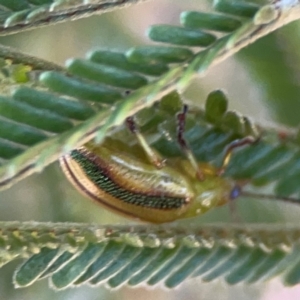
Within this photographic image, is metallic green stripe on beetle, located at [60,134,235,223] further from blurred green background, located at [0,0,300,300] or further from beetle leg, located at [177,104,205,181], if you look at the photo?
blurred green background, located at [0,0,300,300]

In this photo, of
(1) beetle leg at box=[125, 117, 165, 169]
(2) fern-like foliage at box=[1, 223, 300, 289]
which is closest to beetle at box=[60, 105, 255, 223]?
(1) beetle leg at box=[125, 117, 165, 169]

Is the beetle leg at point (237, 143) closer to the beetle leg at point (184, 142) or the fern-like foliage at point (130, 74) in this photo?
the beetle leg at point (184, 142)

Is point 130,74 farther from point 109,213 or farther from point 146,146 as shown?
point 109,213

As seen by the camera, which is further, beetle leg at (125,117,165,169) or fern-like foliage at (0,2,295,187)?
beetle leg at (125,117,165,169)

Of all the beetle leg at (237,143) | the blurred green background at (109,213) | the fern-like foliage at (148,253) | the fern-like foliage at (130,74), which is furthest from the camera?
the blurred green background at (109,213)

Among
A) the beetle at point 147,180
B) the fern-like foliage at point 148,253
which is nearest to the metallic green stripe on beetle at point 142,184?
the beetle at point 147,180

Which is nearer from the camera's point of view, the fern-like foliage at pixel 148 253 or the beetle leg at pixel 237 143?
the fern-like foliage at pixel 148 253

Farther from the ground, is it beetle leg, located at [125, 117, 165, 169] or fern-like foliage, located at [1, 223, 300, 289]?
A: beetle leg, located at [125, 117, 165, 169]
